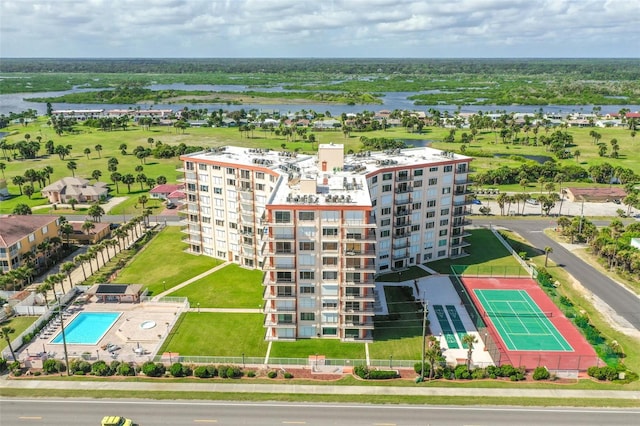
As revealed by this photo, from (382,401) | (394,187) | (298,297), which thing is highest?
(394,187)

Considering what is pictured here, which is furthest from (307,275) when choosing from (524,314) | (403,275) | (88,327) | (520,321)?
(524,314)

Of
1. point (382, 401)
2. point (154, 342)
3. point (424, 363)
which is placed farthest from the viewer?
point (154, 342)

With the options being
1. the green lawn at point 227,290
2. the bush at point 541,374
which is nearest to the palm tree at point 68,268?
the green lawn at point 227,290

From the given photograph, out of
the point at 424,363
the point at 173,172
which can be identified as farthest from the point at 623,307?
the point at 173,172

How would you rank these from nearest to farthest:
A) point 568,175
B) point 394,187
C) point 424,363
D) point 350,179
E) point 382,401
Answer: point 382,401 < point 424,363 < point 350,179 < point 394,187 < point 568,175

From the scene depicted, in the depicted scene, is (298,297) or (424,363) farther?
(298,297)

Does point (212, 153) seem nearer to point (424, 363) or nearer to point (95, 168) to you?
point (424, 363)

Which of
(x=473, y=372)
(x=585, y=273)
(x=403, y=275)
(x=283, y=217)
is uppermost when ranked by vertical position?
(x=283, y=217)

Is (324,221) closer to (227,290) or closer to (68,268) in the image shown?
(227,290)
